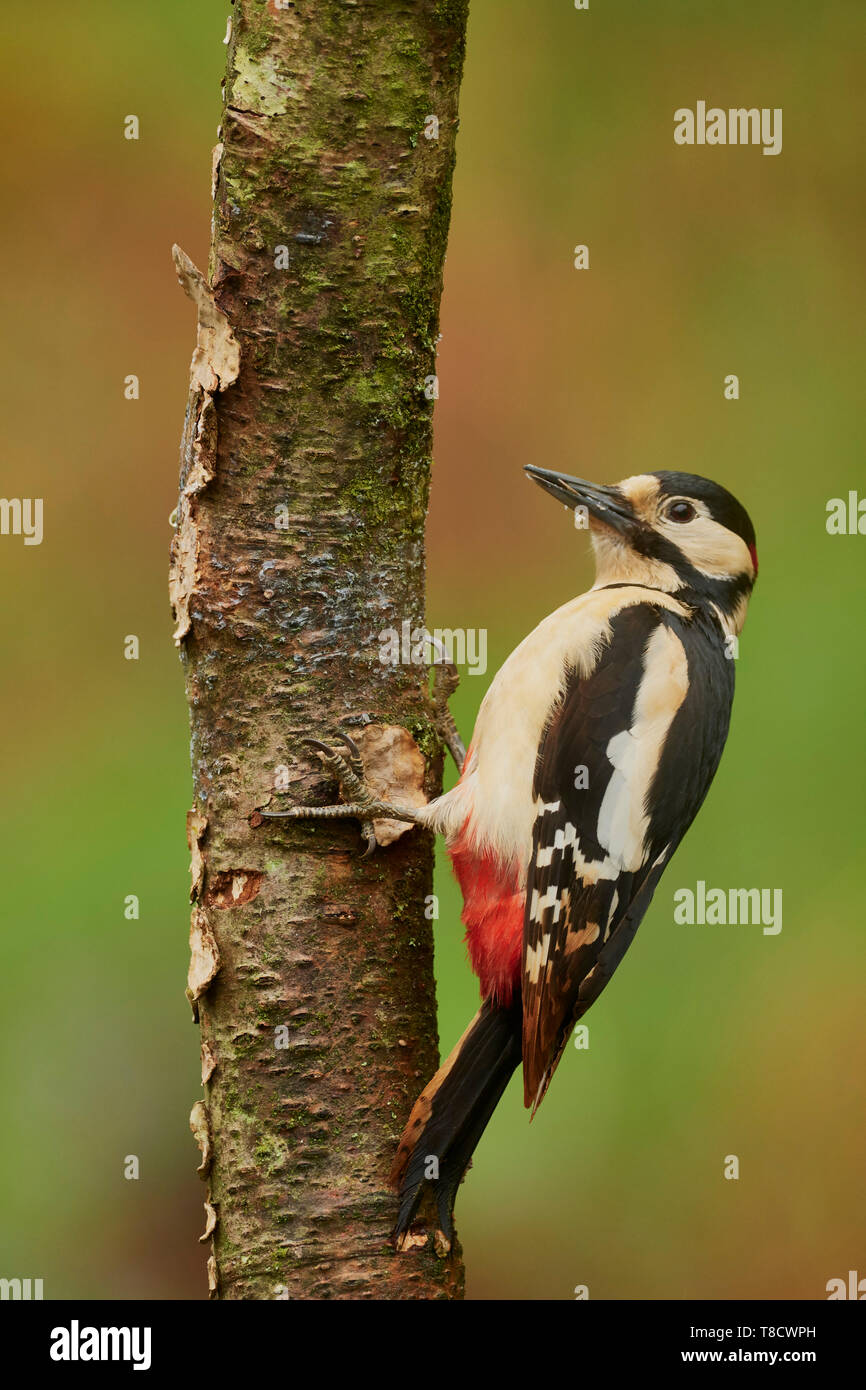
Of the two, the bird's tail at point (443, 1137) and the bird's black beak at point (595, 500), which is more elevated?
the bird's black beak at point (595, 500)

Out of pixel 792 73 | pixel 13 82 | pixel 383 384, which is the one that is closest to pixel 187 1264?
pixel 383 384

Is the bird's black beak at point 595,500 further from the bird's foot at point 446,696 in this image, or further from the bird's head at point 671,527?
the bird's foot at point 446,696

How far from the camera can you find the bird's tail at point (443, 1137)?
1698 mm

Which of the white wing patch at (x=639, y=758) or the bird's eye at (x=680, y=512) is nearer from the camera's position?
the white wing patch at (x=639, y=758)

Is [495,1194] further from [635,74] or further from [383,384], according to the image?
[635,74]

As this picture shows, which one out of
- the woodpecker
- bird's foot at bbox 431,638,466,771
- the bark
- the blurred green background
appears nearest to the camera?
the bark

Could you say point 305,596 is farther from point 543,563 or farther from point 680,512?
point 543,563

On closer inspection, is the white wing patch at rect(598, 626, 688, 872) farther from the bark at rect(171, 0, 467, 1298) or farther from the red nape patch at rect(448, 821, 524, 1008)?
the bark at rect(171, 0, 467, 1298)

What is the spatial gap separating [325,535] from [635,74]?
3392 millimetres

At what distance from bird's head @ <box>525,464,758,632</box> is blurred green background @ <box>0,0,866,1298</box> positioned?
1.53 m

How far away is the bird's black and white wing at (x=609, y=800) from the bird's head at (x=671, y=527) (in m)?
0.17

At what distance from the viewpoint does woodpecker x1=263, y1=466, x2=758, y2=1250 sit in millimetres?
1907

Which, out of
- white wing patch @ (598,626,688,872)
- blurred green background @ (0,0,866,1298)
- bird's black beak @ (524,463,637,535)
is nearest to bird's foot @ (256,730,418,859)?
white wing patch @ (598,626,688,872)

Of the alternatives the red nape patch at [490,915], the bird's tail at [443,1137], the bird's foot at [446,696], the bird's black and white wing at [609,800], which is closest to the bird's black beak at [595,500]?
the bird's black and white wing at [609,800]
